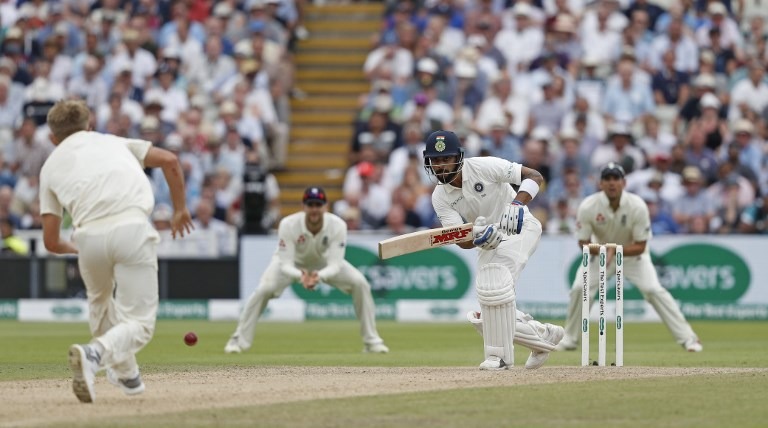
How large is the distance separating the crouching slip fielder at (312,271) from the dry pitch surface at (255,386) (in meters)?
2.70

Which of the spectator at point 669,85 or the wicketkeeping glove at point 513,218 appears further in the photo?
the spectator at point 669,85

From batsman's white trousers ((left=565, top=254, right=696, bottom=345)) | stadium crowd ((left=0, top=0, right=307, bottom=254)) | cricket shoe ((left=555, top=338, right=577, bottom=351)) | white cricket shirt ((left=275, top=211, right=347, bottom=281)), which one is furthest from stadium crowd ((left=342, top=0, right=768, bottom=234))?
white cricket shirt ((left=275, top=211, right=347, bottom=281))

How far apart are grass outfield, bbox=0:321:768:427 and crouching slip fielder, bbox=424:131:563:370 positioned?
0.32m

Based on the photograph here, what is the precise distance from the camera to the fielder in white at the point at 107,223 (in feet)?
25.9

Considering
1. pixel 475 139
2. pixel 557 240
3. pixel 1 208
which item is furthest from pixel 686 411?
pixel 1 208

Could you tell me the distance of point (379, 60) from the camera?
21625mm

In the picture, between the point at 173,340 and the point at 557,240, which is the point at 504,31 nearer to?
the point at 557,240

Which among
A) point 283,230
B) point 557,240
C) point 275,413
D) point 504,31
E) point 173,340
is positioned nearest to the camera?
point 275,413

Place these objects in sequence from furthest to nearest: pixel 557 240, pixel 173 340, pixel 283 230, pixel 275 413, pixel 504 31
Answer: pixel 504 31
pixel 557 240
pixel 173 340
pixel 283 230
pixel 275 413

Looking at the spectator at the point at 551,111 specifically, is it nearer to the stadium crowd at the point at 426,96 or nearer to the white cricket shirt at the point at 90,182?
the stadium crowd at the point at 426,96

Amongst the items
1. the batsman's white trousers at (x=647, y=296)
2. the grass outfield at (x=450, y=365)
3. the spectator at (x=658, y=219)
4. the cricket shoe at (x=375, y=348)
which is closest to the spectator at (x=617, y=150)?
the spectator at (x=658, y=219)

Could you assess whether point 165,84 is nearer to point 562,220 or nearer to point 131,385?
point 562,220

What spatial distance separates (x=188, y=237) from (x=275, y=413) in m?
11.9

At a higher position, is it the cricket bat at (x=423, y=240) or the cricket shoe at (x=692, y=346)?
the cricket bat at (x=423, y=240)
